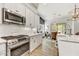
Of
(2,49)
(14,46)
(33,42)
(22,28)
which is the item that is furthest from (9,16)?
(33,42)

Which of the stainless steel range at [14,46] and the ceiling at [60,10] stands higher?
the ceiling at [60,10]

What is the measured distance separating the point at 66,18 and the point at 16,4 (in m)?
1.53

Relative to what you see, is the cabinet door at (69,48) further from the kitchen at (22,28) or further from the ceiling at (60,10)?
the ceiling at (60,10)

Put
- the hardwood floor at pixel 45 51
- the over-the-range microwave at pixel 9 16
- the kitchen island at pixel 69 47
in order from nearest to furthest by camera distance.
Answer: the kitchen island at pixel 69 47 < the over-the-range microwave at pixel 9 16 < the hardwood floor at pixel 45 51

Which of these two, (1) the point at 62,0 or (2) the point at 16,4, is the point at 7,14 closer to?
(2) the point at 16,4

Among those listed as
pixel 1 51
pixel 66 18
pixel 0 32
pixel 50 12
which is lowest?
pixel 1 51

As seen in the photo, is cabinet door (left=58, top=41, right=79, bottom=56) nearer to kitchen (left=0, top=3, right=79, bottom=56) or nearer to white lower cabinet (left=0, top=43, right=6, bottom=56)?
kitchen (left=0, top=3, right=79, bottom=56)

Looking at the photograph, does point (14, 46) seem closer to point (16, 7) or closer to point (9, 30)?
point (9, 30)

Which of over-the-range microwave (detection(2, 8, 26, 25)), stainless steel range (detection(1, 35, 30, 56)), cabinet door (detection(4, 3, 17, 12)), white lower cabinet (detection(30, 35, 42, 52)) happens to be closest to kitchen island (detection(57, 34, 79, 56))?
stainless steel range (detection(1, 35, 30, 56))

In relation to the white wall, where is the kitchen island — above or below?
below

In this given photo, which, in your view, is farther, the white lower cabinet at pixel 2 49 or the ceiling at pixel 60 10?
the ceiling at pixel 60 10

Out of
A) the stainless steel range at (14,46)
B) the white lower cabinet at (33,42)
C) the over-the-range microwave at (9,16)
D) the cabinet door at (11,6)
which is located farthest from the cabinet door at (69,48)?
the white lower cabinet at (33,42)

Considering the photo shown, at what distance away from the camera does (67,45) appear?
7.26 feet

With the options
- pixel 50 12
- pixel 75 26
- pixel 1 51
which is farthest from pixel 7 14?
pixel 75 26
